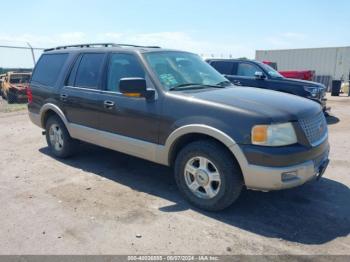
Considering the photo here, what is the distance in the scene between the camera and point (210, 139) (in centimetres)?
407

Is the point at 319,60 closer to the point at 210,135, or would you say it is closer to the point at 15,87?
the point at 15,87

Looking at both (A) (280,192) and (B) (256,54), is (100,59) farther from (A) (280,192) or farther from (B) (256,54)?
(B) (256,54)

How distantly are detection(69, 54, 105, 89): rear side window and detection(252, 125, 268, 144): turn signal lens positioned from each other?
2.69 metres

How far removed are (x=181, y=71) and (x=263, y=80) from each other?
6408 mm

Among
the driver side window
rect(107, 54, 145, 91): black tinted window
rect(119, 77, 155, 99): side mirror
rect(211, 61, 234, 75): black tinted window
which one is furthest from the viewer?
rect(211, 61, 234, 75): black tinted window

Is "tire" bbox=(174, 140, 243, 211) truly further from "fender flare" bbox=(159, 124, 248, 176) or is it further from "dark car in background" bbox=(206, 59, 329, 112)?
"dark car in background" bbox=(206, 59, 329, 112)

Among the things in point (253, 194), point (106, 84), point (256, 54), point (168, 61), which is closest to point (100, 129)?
point (106, 84)

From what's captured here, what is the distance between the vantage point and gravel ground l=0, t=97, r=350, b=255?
342cm

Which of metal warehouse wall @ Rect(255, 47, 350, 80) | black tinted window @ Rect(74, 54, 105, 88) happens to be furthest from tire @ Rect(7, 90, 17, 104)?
metal warehouse wall @ Rect(255, 47, 350, 80)

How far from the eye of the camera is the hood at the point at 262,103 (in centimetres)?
374

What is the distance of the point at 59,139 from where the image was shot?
6309 mm

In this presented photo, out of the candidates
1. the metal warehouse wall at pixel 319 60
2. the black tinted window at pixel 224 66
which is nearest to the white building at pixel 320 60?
the metal warehouse wall at pixel 319 60

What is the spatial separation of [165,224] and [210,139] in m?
1.08

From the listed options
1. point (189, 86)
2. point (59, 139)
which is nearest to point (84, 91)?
point (59, 139)
